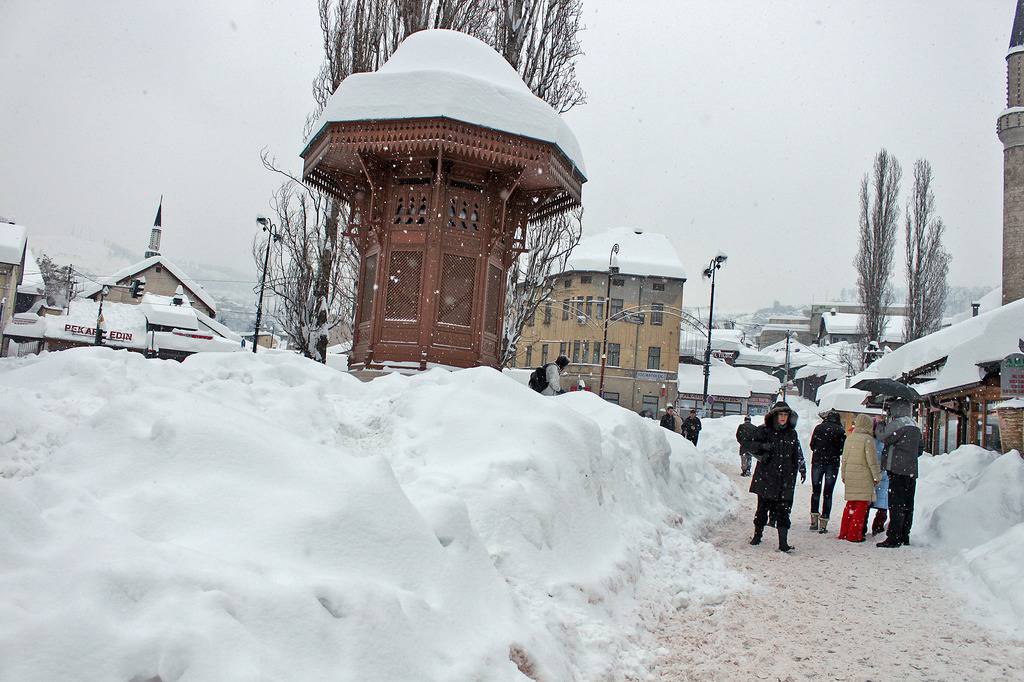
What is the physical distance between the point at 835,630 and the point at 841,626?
6.0 inches

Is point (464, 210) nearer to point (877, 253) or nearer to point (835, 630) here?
point (835, 630)

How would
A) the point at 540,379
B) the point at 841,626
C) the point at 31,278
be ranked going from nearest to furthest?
1. the point at 841,626
2. the point at 540,379
3. the point at 31,278

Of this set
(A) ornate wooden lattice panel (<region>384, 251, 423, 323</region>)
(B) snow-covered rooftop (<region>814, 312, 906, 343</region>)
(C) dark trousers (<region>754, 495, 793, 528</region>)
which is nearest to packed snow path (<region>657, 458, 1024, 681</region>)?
(C) dark trousers (<region>754, 495, 793, 528</region>)

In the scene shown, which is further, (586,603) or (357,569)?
(586,603)

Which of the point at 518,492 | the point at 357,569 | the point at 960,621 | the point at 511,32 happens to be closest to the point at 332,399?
the point at 518,492

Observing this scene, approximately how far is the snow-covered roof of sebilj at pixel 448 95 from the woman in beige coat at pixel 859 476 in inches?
Result: 225

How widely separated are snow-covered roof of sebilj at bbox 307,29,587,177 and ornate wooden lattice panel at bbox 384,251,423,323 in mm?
2095

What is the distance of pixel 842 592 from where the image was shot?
6871 mm

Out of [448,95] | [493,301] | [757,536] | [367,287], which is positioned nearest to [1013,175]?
[493,301]

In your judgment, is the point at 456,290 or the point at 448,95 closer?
the point at 448,95

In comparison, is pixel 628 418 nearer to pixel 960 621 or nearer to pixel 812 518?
pixel 812 518

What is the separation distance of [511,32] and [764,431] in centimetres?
1432

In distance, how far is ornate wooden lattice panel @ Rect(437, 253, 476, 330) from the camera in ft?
37.1

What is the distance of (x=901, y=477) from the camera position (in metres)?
9.42
